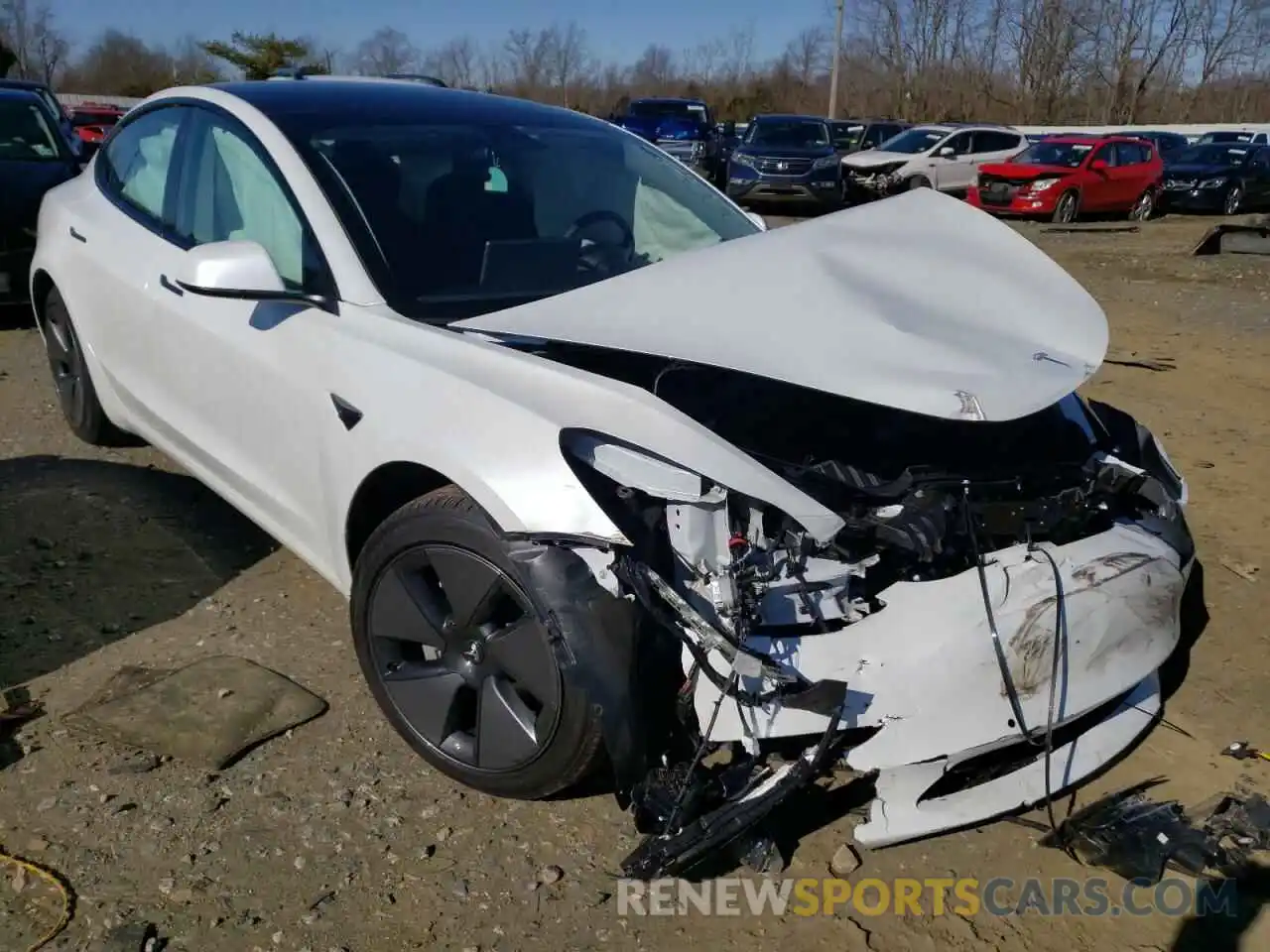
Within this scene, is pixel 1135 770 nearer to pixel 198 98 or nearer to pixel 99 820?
pixel 99 820

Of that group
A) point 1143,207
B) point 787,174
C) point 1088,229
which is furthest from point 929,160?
point 1143,207

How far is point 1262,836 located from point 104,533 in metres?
3.90

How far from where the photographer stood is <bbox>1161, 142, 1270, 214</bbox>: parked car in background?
2012cm

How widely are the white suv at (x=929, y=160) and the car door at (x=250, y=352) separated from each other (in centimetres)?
1600

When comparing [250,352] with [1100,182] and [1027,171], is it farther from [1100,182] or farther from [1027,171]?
[1100,182]

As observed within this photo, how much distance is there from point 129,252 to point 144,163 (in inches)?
17.7

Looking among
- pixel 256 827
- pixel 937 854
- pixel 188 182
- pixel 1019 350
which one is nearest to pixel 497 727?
pixel 256 827

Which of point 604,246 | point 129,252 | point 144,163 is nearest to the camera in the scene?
point 604,246

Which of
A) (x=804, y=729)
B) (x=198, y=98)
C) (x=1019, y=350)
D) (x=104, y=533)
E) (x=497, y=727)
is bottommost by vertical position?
(x=104, y=533)

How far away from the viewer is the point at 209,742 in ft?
9.52

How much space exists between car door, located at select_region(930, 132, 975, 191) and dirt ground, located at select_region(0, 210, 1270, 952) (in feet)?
51.8

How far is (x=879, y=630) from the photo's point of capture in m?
2.26

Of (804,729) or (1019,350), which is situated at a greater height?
(1019,350)

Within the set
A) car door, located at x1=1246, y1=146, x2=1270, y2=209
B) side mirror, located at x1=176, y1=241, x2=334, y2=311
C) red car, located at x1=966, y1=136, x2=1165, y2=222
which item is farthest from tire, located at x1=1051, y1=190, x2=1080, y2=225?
side mirror, located at x1=176, y1=241, x2=334, y2=311
